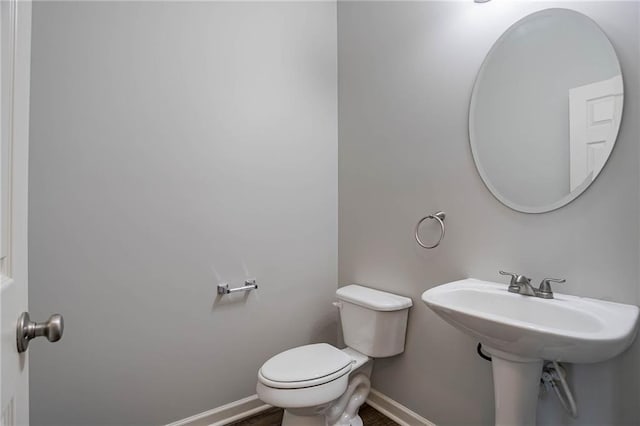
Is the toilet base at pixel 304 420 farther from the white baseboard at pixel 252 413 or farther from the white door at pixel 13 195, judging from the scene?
the white door at pixel 13 195

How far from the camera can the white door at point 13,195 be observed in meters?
0.51

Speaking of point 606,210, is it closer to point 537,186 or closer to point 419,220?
point 537,186

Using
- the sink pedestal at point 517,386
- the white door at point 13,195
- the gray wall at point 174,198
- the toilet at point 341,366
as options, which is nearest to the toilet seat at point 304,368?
the toilet at point 341,366

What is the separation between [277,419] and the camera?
1811 mm

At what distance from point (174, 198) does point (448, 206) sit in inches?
52.8

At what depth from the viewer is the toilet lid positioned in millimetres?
1406

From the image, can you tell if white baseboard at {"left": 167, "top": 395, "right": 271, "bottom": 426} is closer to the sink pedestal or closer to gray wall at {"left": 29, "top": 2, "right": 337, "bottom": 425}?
gray wall at {"left": 29, "top": 2, "right": 337, "bottom": 425}

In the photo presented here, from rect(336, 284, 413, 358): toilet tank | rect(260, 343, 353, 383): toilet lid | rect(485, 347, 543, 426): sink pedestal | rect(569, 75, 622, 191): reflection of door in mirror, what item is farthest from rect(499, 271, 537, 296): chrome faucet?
rect(260, 343, 353, 383): toilet lid

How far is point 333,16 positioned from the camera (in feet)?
7.18

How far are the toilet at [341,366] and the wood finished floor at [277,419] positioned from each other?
0.28ft

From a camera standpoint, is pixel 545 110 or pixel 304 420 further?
pixel 304 420

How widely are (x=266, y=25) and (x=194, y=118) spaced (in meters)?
0.73

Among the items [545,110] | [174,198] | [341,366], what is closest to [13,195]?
[174,198]

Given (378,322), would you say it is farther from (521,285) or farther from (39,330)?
(39,330)
